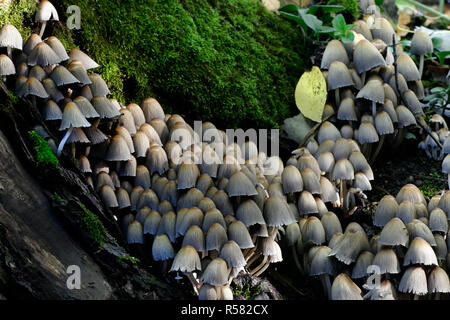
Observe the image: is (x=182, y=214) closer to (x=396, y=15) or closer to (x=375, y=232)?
(x=375, y=232)

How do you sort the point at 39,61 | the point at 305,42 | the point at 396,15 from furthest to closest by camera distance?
the point at 396,15, the point at 305,42, the point at 39,61

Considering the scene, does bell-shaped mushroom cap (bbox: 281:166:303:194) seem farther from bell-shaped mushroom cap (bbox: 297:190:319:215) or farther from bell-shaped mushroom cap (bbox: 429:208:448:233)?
bell-shaped mushroom cap (bbox: 429:208:448:233)

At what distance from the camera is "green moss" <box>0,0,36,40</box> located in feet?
9.39

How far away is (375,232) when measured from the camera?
10.6 ft

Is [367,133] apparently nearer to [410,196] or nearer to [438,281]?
[410,196]

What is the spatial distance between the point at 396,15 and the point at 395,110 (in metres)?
1.56

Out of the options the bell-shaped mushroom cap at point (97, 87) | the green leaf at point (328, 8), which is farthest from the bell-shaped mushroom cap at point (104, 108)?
the green leaf at point (328, 8)

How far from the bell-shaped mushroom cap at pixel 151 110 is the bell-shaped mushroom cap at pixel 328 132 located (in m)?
0.89

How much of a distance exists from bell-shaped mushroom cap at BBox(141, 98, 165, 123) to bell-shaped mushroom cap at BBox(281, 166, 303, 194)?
0.71 metres

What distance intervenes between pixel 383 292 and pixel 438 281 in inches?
9.2

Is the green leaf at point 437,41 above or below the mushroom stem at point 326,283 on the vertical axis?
above

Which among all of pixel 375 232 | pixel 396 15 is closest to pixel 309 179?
pixel 375 232

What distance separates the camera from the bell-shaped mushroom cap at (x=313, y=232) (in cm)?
288

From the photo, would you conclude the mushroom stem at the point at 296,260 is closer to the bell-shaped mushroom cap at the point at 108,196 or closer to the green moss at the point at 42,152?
the bell-shaped mushroom cap at the point at 108,196
